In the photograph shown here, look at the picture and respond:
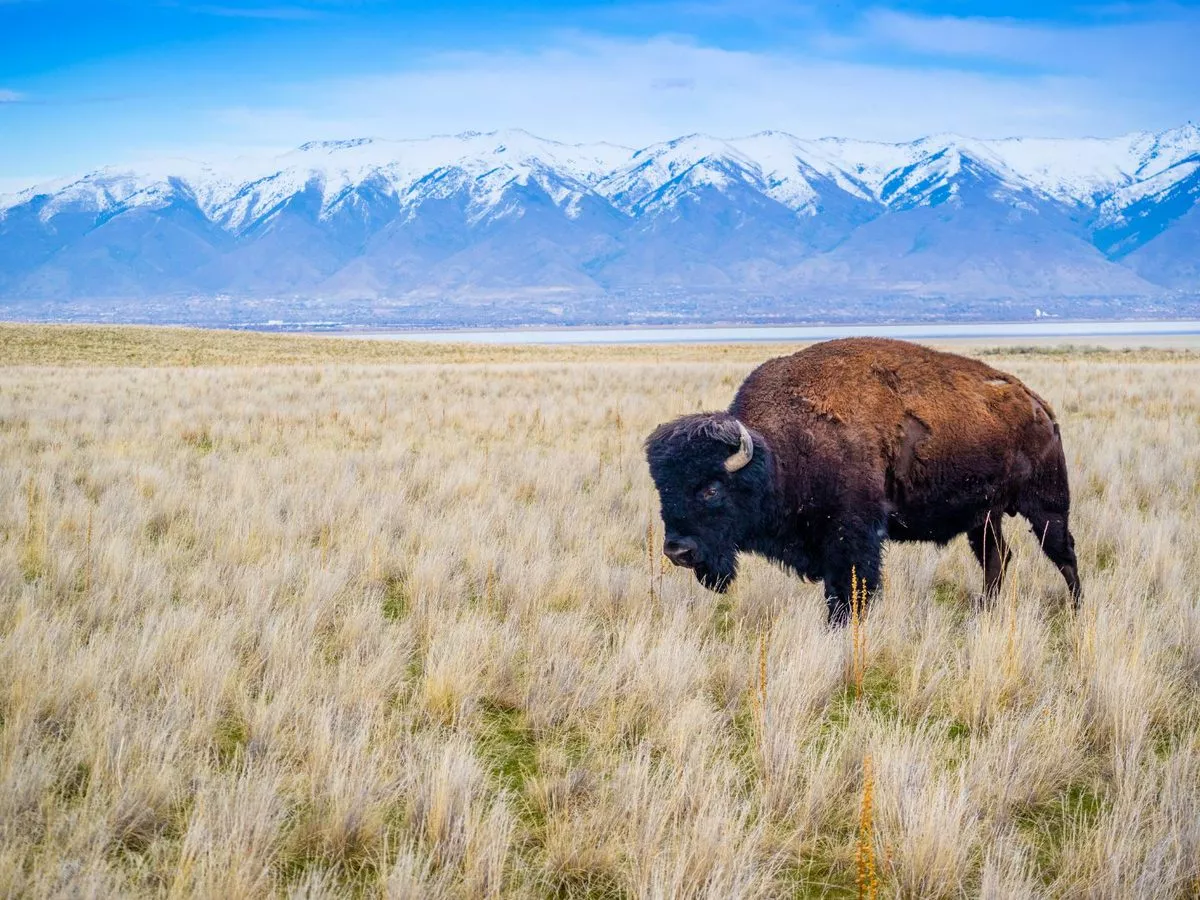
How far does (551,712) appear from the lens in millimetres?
4734

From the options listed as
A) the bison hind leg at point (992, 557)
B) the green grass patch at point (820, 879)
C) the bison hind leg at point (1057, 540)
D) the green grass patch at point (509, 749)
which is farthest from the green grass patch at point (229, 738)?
the bison hind leg at point (1057, 540)

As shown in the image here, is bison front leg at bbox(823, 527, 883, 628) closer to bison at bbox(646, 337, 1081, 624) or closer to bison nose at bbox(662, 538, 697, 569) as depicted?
bison at bbox(646, 337, 1081, 624)

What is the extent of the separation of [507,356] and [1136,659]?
5146 cm

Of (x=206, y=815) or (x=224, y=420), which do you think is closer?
(x=206, y=815)

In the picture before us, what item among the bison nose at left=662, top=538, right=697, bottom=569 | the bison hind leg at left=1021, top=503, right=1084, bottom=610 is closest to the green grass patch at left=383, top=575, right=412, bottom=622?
the bison nose at left=662, top=538, right=697, bottom=569

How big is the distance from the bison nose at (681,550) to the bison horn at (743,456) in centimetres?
55

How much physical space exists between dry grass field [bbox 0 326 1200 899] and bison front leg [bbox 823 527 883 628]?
0.19 metres

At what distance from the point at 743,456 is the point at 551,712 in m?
2.08

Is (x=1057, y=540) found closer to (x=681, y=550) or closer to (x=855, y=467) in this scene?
(x=855, y=467)

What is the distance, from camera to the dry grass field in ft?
10.8

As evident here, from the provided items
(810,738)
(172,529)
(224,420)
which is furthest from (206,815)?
(224,420)

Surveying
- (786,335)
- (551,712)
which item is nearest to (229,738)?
(551,712)

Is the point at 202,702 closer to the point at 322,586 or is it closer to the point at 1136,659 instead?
the point at 322,586

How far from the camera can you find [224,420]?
58.0ft
